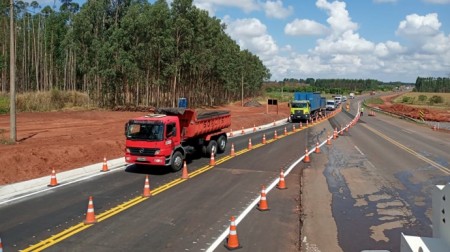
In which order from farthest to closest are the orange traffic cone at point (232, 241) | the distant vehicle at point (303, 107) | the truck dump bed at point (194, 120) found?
1. the distant vehicle at point (303, 107)
2. the truck dump bed at point (194, 120)
3. the orange traffic cone at point (232, 241)

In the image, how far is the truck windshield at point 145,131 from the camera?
17219 mm

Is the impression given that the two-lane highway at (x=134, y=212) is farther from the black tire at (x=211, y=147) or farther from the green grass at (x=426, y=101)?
the green grass at (x=426, y=101)

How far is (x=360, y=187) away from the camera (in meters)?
15.7

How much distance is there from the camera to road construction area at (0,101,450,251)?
957cm

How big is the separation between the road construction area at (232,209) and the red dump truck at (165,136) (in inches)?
29.1

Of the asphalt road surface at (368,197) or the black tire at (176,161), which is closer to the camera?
the asphalt road surface at (368,197)

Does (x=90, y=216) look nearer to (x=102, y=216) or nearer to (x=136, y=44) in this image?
(x=102, y=216)

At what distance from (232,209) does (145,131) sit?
22.3 feet

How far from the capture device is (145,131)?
17500 mm

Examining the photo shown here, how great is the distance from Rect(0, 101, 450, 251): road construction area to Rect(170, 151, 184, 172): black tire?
41 centimetres

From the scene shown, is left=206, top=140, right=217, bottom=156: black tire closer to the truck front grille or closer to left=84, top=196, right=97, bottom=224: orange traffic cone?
the truck front grille

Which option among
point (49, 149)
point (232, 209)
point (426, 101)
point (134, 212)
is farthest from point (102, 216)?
point (426, 101)

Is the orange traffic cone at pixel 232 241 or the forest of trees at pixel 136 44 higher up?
the forest of trees at pixel 136 44

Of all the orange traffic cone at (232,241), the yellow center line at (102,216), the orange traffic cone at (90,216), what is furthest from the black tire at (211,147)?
the orange traffic cone at (232,241)
